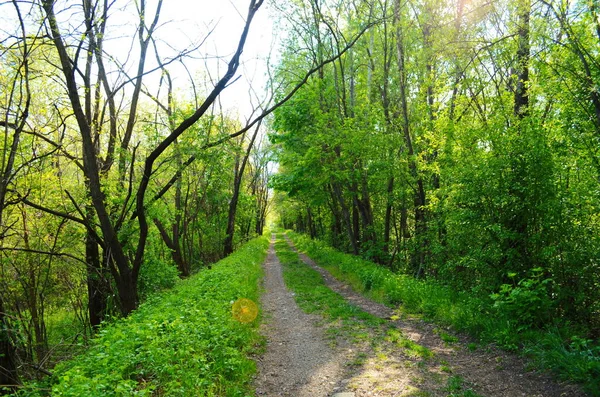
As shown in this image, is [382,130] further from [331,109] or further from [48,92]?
[48,92]

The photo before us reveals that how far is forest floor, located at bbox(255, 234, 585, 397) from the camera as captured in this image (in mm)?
4930

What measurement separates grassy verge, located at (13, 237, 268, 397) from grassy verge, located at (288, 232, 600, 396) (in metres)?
4.03

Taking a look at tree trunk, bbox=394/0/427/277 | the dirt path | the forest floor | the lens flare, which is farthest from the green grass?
tree trunk, bbox=394/0/427/277

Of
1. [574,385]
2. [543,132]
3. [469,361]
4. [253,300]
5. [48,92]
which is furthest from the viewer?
[253,300]

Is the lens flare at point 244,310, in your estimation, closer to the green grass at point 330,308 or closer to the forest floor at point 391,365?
the forest floor at point 391,365

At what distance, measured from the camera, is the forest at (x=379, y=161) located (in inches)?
259

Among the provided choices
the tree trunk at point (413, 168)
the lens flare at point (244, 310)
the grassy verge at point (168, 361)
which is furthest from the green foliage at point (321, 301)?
the tree trunk at point (413, 168)

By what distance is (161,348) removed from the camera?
16.6 feet

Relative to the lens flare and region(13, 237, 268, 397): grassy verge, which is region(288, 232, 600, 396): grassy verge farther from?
region(13, 237, 268, 397): grassy verge

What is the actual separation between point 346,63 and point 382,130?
17.6ft

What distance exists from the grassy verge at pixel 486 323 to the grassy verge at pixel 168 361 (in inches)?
159

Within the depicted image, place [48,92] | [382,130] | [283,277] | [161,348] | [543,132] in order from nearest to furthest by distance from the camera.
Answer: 1. [161,348]
2. [543,132]
3. [48,92]
4. [382,130]
5. [283,277]

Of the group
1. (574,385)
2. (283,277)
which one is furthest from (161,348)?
(283,277)

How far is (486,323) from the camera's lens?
6.55 meters
